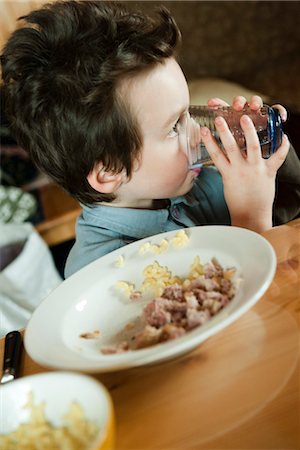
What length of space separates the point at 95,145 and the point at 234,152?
0.83 ft

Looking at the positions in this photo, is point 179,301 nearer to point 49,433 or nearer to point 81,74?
point 49,433

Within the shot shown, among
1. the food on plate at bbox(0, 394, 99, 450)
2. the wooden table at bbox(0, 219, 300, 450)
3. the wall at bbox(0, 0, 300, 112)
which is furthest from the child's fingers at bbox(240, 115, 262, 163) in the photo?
the wall at bbox(0, 0, 300, 112)

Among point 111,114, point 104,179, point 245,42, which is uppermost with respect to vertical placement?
point 111,114

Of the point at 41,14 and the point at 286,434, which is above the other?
the point at 41,14

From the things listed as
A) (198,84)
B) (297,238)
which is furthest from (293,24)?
(297,238)

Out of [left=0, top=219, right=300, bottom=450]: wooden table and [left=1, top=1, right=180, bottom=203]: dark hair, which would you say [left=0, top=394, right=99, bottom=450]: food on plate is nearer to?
[left=0, top=219, right=300, bottom=450]: wooden table

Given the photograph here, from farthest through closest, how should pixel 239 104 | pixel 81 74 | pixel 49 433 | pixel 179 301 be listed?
pixel 239 104 < pixel 81 74 < pixel 179 301 < pixel 49 433

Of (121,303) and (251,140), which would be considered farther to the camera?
(251,140)

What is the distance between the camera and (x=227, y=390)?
22.1 inches

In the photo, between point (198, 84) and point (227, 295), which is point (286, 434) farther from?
point (198, 84)

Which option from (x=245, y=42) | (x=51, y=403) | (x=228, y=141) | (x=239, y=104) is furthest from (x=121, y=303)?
(x=245, y=42)

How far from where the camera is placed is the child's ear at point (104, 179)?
41.1 inches

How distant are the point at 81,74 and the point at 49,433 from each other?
1.96ft

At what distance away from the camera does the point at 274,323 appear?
64 cm
